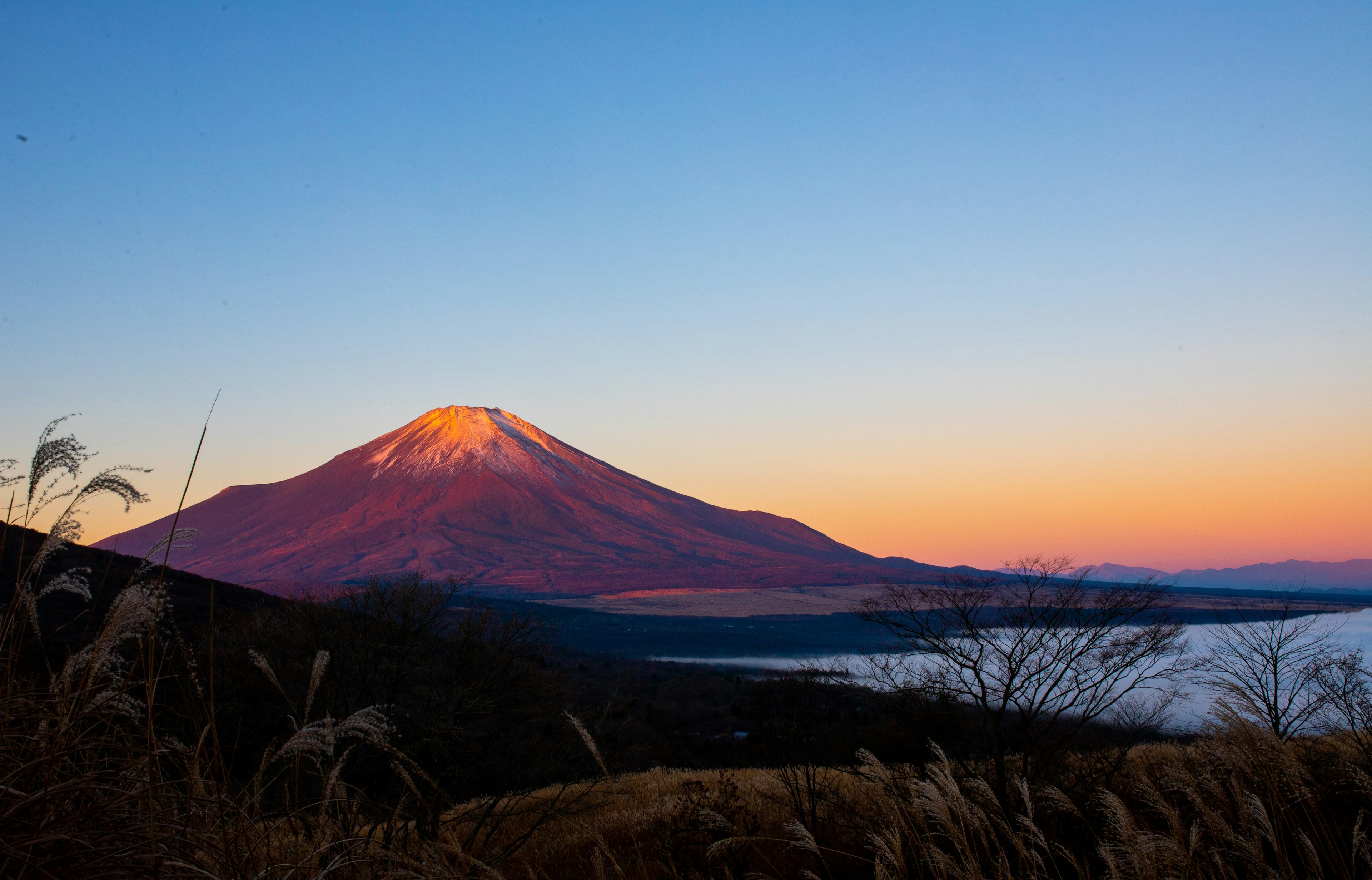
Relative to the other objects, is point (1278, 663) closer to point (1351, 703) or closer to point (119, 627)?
point (1351, 703)

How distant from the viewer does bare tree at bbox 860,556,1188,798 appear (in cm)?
1052

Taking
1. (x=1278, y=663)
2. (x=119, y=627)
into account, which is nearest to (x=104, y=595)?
(x=119, y=627)

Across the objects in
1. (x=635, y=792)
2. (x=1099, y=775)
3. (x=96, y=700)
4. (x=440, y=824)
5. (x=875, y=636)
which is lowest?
(x=875, y=636)

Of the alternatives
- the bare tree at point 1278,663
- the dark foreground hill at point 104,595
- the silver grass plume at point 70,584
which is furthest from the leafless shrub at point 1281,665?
Answer: the dark foreground hill at point 104,595

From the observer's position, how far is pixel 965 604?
1254 cm

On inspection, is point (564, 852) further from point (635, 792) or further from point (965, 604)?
point (965, 604)

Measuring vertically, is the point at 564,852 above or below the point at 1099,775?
below

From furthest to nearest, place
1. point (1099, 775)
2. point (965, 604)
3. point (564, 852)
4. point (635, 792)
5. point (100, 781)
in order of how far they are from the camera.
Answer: point (635, 792) < point (965, 604) < point (1099, 775) < point (564, 852) < point (100, 781)

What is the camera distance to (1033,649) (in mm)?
10945

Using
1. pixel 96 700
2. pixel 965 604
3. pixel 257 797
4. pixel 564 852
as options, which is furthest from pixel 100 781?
pixel 965 604

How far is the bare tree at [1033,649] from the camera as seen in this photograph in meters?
10.5

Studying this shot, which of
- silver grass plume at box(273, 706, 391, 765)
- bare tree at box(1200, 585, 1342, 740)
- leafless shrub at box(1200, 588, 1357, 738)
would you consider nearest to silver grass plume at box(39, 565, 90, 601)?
silver grass plume at box(273, 706, 391, 765)

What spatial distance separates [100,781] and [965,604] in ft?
38.5

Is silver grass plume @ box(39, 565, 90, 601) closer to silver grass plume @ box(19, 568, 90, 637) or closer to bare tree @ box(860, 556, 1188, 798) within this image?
silver grass plume @ box(19, 568, 90, 637)
